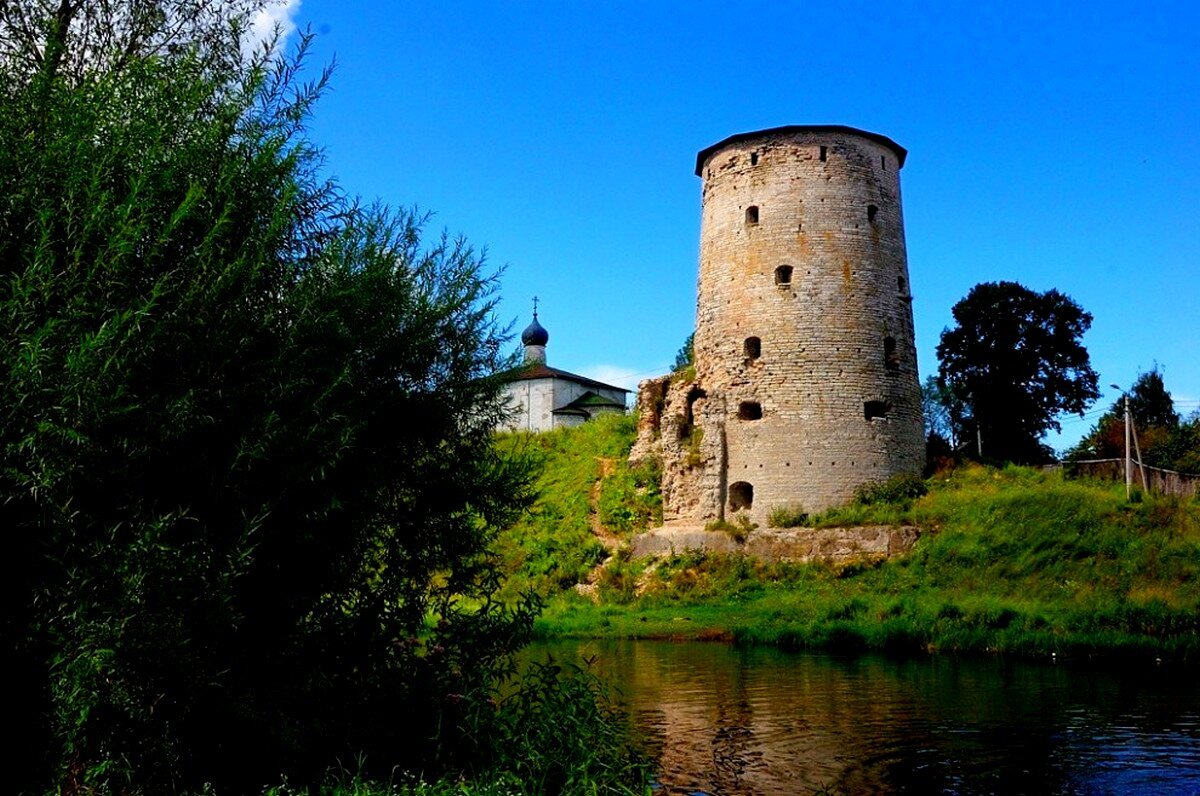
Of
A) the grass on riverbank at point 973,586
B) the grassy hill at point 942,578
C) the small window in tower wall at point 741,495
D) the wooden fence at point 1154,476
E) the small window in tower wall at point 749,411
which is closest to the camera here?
the grass on riverbank at point 973,586

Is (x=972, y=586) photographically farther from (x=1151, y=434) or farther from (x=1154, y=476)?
(x=1151, y=434)

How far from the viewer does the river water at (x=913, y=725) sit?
866cm

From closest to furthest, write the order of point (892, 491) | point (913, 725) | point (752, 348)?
point (913, 725)
point (892, 491)
point (752, 348)

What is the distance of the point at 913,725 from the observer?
433 inches

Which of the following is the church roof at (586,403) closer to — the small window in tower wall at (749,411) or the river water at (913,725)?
the small window in tower wall at (749,411)

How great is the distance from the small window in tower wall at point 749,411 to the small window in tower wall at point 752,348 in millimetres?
1271

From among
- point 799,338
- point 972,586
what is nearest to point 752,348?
point 799,338

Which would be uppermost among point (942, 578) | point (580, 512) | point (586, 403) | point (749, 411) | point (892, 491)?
point (586, 403)

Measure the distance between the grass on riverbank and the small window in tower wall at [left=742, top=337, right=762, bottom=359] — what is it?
467cm

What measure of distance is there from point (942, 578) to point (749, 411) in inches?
284

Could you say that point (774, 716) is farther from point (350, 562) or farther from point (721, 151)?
point (721, 151)

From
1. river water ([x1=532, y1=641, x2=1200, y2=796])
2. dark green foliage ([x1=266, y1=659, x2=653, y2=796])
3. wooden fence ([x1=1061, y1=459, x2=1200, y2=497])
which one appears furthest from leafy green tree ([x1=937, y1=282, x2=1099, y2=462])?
dark green foliage ([x1=266, y1=659, x2=653, y2=796])

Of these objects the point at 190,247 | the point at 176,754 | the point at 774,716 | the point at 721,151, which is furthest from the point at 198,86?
the point at 721,151

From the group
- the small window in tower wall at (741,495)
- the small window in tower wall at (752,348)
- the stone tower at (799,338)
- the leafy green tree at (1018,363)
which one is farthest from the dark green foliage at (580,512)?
the leafy green tree at (1018,363)
